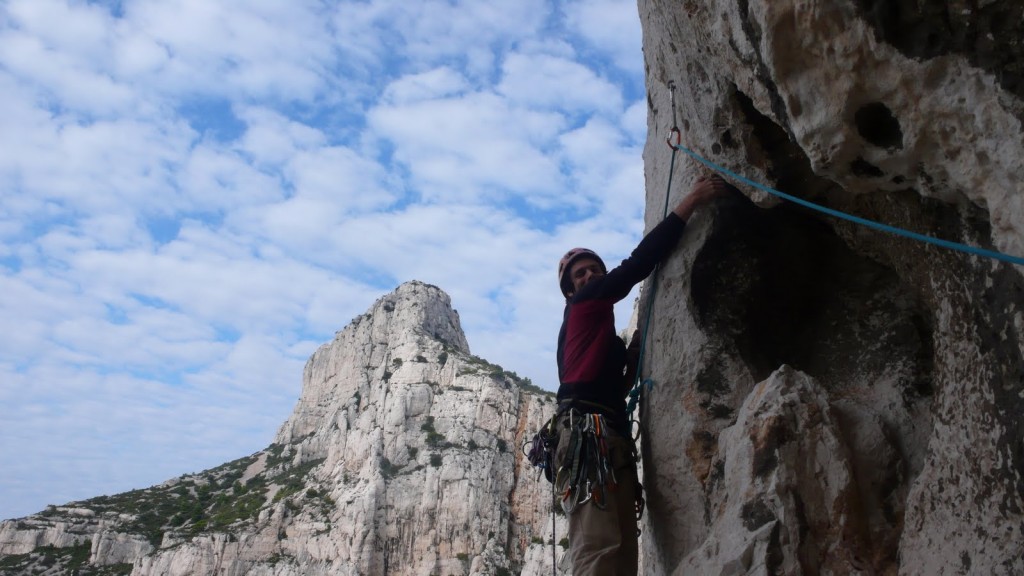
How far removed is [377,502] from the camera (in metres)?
44.0

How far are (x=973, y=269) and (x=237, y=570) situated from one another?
48497mm

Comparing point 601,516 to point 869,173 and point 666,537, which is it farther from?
point 869,173

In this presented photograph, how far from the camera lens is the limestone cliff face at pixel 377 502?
142 feet

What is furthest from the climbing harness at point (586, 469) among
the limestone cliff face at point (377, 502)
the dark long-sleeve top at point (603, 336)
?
the limestone cliff face at point (377, 502)

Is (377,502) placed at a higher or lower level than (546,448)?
higher

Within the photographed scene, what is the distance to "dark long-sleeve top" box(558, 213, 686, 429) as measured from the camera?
4.89m

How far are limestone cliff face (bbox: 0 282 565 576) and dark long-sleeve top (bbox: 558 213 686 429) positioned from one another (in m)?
36.3

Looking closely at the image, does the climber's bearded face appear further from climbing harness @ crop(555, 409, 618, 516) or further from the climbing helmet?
climbing harness @ crop(555, 409, 618, 516)

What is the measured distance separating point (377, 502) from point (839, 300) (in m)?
42.6

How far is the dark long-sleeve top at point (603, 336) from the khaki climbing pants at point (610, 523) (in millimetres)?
250

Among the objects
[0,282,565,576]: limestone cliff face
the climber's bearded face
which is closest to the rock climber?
the climber's bearded face

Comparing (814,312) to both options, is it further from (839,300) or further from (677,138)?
(677,138)

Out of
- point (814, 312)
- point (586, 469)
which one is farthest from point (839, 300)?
point (586, 469)

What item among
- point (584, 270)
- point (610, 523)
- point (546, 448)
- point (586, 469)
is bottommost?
point (610, 523)
